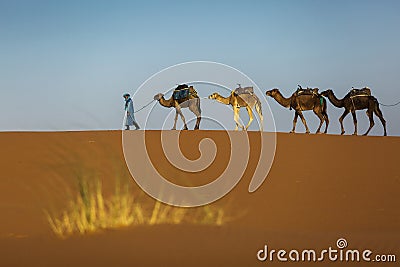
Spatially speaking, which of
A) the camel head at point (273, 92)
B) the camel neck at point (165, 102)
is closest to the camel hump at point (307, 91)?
the camel head at point (273, 92)

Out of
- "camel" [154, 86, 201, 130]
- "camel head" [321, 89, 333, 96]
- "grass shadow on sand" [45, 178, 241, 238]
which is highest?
"camel head" [321, 89, 333, 96]

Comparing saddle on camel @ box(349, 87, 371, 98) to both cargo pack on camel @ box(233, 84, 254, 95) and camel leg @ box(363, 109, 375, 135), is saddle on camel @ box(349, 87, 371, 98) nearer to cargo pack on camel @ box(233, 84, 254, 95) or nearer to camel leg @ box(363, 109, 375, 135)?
camel leg @ box(363, 109, 375, 135)

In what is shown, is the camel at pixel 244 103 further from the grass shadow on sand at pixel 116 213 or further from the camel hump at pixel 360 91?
the grass shadow on sand at pixel 116 213

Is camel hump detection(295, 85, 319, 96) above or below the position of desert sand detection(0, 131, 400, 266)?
above

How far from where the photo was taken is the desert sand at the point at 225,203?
11812 mm

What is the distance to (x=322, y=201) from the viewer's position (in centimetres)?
1516

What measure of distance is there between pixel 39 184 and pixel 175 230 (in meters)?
3.48

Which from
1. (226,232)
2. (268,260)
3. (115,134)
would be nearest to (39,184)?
(115,134)

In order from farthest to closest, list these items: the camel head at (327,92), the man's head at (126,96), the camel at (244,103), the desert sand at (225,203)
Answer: the camel head at (327,92) → the man's head at (126,96) → the camel at (244,103) → the desert sand at (225,203)

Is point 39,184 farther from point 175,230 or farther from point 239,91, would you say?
point 239,91

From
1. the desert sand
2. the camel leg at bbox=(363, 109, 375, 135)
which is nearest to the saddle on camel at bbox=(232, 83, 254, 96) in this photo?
the desert sand

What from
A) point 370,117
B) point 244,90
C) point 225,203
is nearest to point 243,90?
point 244,90

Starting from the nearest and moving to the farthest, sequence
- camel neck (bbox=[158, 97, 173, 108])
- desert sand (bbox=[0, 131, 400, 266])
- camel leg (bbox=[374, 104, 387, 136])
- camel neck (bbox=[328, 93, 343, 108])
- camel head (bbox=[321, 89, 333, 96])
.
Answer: desert sand (bbox=[0, 131, 400, 266]) → camel neck (bbox=[158, 97, 173, 108]) → camel leg (bbox=[374, 104, 387, 136]) → camel neck (bbox=[328, 93, 343, 108]) → camel head (bbox=[321, 89, 333, 96])

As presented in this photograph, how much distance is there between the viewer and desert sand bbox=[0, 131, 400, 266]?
11812mm
